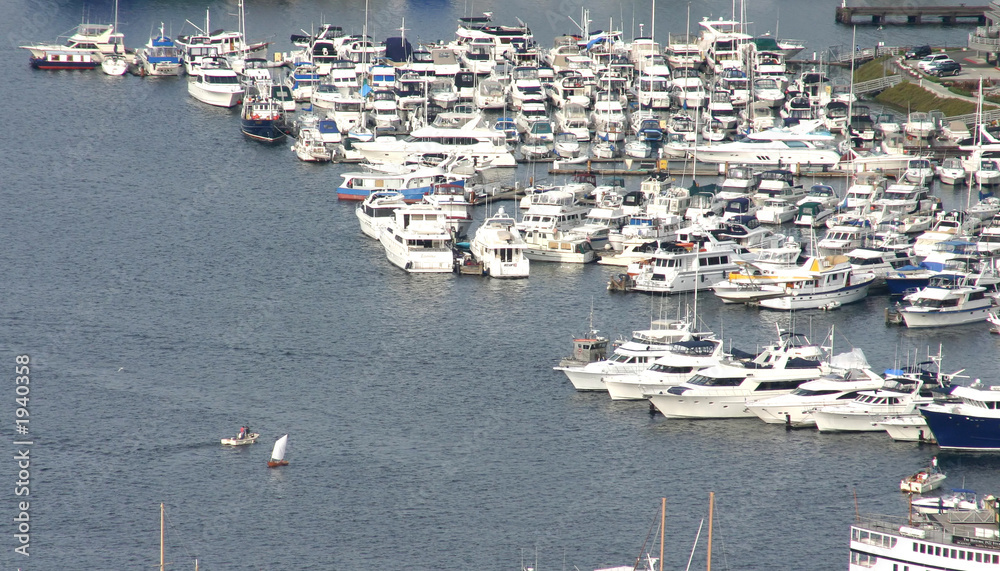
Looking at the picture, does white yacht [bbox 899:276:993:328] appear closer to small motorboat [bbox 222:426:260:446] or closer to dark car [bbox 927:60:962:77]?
small motorboat [bbox 222:426:260:446]

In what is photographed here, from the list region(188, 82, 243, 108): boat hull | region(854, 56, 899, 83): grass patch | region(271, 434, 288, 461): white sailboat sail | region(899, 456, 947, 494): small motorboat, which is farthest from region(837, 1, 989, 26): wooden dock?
region(271, 434, 288, 461): white sailboat sail

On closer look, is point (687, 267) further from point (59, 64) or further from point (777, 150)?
point (59, 64)

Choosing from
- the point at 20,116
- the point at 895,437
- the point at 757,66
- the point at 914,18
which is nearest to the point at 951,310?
the point at 895,437

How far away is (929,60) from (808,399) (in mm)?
63578

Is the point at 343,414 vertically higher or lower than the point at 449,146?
lower

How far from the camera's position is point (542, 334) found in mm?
62219

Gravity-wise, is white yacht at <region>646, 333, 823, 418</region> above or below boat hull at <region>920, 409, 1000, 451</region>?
above

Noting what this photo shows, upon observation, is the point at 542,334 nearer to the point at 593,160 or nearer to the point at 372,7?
the point at 593,160

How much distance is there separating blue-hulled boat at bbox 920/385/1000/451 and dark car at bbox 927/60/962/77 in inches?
2403

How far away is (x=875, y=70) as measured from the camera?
11344 cm

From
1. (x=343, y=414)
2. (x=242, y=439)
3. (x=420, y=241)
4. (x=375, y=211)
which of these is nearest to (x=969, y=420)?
(x=343, y=414)

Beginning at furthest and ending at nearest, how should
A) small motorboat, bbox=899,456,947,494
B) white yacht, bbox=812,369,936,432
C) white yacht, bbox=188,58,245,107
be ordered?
white yacht, bbox=188,58,245,107
white yacht, bbox=812,369,936,432
small motorboat, bbox=899,456,947,494

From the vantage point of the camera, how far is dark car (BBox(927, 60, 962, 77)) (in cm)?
10731

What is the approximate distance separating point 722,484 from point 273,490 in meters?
13.2
